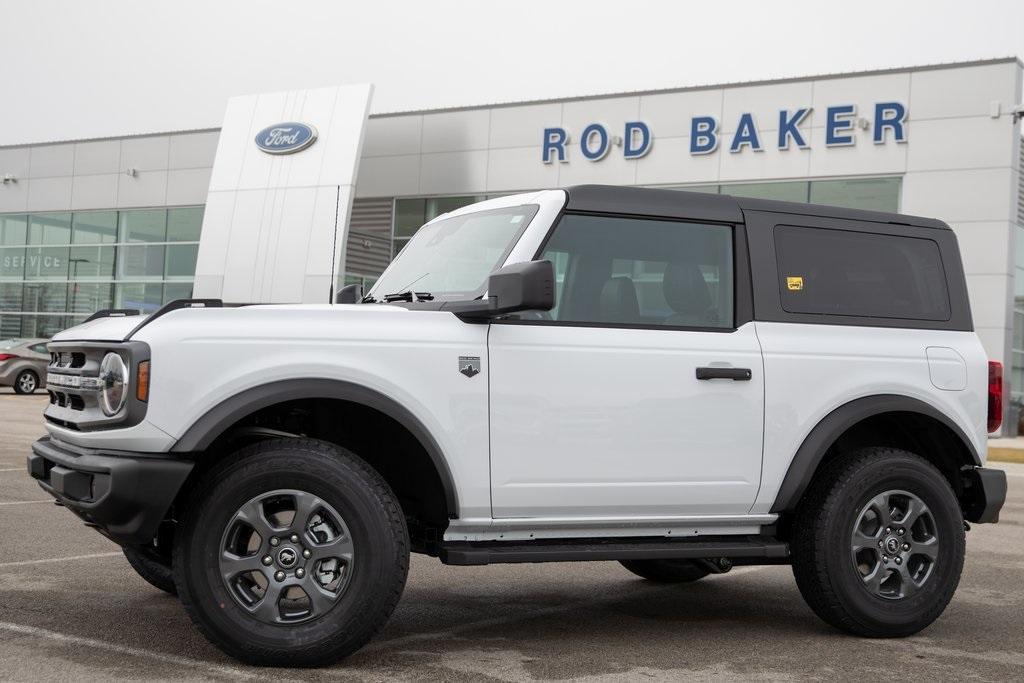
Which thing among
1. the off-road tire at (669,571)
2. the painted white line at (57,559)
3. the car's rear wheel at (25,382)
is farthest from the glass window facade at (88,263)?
the off-road tire at (669,571)

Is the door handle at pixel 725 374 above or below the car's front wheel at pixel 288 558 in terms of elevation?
above

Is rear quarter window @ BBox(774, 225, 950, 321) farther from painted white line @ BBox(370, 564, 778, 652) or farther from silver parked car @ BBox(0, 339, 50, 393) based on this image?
silver parked car @ BBox(0, 339, 50, 393)

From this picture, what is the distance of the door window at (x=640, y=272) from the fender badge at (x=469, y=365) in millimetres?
363

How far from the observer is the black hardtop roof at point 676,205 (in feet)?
18.5

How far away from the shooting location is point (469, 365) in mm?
5117

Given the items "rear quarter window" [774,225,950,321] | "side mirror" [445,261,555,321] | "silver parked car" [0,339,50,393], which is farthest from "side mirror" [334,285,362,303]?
"silver parked car" [0,339,50,393]

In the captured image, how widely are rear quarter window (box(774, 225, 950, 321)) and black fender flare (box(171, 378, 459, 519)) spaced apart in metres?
1.91

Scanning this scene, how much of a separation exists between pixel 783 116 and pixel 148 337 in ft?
79.7

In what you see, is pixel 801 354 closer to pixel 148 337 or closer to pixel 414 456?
pixel 414 456

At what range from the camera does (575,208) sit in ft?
18.4

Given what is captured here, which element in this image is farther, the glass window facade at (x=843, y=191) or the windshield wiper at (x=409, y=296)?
the glass window facade at (x=843, y=191)

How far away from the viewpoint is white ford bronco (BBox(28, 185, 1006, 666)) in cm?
476

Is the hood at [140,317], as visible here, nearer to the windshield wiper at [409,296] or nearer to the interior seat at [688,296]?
the windshield wiper at [409,296]

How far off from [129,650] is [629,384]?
2.35 metres
